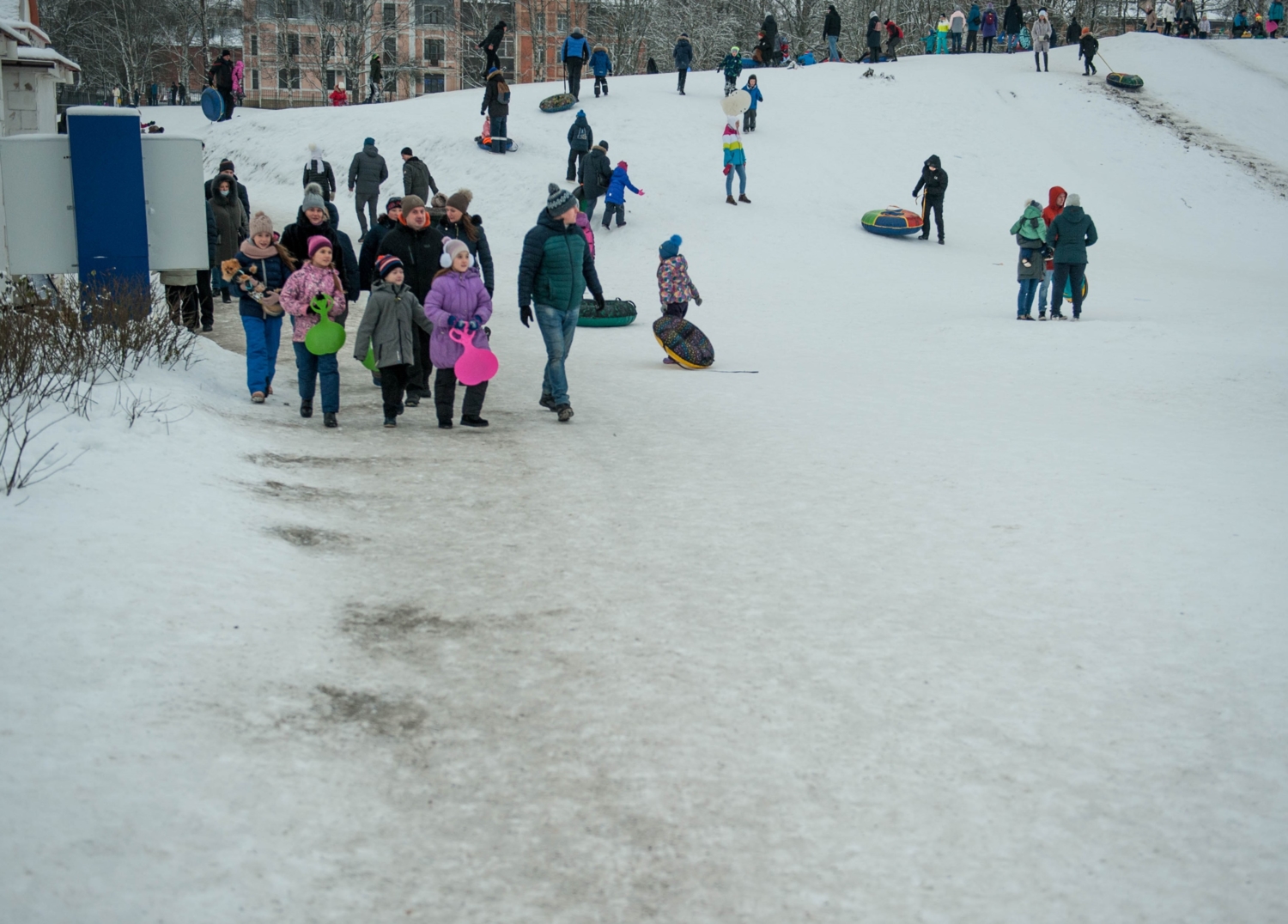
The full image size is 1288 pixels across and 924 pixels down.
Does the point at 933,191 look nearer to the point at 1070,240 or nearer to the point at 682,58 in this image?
the point at 1070,240

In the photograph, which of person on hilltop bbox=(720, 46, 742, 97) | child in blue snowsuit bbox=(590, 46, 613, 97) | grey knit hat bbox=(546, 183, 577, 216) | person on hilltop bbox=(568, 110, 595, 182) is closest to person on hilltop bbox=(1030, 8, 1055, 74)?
person on hilltop bbox=(720, 46, 742, 97)

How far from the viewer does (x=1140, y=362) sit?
40.4ft

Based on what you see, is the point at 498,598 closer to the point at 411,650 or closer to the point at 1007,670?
the point at 411,650

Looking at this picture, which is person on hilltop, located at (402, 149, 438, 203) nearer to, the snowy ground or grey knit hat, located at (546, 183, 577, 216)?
the snowy ground

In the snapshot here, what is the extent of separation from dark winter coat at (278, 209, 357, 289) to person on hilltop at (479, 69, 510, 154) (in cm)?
1733

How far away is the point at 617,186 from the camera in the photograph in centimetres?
2220

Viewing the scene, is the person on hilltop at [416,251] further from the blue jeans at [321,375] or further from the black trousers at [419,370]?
the blue jeans at [321,375]

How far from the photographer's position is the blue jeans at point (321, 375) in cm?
888

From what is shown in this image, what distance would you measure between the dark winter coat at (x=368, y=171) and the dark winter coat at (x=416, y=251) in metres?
11.2

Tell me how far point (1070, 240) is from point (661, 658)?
464 inches

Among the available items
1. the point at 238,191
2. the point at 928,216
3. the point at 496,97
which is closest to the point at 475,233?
the point at 238,191

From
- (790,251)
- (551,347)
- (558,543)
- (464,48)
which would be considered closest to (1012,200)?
(790,251)

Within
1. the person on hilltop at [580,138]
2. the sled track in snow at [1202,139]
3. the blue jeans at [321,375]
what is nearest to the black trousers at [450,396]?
the blue jeans at [321,375]

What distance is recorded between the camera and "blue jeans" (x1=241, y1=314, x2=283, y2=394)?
9297 mm
